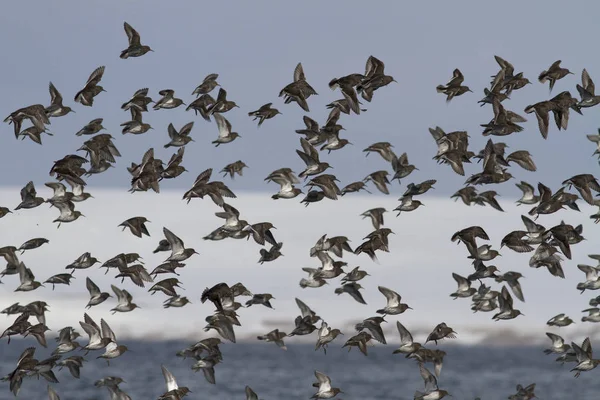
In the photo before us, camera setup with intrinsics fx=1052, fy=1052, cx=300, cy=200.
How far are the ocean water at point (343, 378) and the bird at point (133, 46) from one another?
52198 millimetres

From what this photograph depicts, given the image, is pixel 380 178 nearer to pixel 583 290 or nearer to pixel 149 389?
pixel 583 290

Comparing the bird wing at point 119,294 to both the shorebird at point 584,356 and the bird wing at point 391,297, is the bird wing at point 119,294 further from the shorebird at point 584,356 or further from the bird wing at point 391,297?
the shorebird at point 584,356

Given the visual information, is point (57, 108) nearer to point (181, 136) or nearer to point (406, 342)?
point (181, 136)

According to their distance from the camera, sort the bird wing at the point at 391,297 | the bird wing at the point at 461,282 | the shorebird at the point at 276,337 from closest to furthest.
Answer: the shorebird at the point at 276,337 → the bird wing at the point at 391,297 → the bird wing at the point at 461,282

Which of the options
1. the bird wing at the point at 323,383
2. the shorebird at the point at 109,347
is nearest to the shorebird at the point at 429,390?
the bird wing at the point at 323,383

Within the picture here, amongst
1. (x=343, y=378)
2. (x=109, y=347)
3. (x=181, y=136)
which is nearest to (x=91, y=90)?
(x=181, y=136)

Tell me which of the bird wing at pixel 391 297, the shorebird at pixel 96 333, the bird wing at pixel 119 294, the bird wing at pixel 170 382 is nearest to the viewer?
the bird wing at pixel 170 382

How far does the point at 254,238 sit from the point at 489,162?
30.9ft

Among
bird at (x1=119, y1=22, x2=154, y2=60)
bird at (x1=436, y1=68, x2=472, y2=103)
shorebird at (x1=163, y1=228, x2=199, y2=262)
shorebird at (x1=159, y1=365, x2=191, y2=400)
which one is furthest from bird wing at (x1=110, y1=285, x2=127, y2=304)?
bird at (x1=436, y1=68, x2=472, y2=103)

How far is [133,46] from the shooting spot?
4041 centimetres

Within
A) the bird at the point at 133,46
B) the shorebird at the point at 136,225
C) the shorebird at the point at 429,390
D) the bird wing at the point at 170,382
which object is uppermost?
the bird at the point at 133,46

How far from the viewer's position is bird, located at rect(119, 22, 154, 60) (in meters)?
40.2

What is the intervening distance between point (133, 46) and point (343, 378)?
74.3m

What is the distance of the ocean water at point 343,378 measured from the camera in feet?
302
